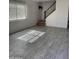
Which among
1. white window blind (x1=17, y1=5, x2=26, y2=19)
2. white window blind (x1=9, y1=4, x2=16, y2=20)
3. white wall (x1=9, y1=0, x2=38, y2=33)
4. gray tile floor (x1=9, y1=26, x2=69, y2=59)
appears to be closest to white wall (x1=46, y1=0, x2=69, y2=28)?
white wall (x1=9, y1=0, x2=38, y2=33)

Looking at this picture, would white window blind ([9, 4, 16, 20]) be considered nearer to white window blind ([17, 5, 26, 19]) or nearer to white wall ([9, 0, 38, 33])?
white wall ([9, 0, 38, 33])

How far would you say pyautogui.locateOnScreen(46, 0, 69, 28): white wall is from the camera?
9703 millimetres

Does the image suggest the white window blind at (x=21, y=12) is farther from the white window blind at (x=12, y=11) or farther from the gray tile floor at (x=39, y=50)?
the gray tile floor at (x=39, y=50)

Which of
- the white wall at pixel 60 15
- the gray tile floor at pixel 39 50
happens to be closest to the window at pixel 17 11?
the gray tile floor at pixel 39 50

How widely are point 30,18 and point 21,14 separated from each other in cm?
189

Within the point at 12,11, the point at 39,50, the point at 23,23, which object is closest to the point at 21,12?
the point at 23,23

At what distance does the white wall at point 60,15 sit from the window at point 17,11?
3.31m

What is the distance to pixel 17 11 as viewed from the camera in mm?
7676
